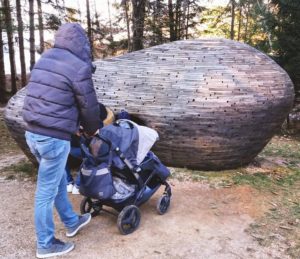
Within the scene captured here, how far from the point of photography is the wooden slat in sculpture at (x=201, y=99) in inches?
216

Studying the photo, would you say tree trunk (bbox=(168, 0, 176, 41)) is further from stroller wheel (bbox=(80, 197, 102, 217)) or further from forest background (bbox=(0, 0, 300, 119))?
stroller wheel (bbox=(80, 197, 102, 217))

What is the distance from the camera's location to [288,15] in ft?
34.2

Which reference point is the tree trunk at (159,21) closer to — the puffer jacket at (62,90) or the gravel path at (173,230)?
the gravel path at (173,230)

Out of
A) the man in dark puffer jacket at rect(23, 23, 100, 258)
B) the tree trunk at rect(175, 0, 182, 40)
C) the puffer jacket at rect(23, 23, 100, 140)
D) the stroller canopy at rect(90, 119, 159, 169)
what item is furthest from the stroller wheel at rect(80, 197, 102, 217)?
the tree trunk at rect(175, 0, 182, 40)

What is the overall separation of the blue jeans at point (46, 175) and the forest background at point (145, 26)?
8.27 metres

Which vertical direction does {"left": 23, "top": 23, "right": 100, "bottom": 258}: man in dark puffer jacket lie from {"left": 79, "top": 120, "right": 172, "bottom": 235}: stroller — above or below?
above

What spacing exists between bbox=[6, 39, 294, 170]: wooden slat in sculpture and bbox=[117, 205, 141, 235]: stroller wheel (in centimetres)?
179

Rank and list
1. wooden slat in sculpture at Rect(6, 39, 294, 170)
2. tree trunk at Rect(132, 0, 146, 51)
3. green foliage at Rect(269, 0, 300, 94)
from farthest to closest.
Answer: tree trunk at Rect(132, 0, 146, 51), green foliage at Rect(269, 0, 300, 94), wooden slat in sculpture at Rect(6, 39, 294, 170)

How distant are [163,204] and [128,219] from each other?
67 centimetres

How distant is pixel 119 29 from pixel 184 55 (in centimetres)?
1364

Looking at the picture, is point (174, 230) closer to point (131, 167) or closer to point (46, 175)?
point (131, 167)

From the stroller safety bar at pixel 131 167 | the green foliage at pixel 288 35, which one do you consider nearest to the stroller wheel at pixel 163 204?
the stroller safety bar at pixel 131 167

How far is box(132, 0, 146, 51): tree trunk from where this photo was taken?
1598 centimetres

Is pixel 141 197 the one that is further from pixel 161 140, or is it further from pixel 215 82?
Answer: pixel 215 82
